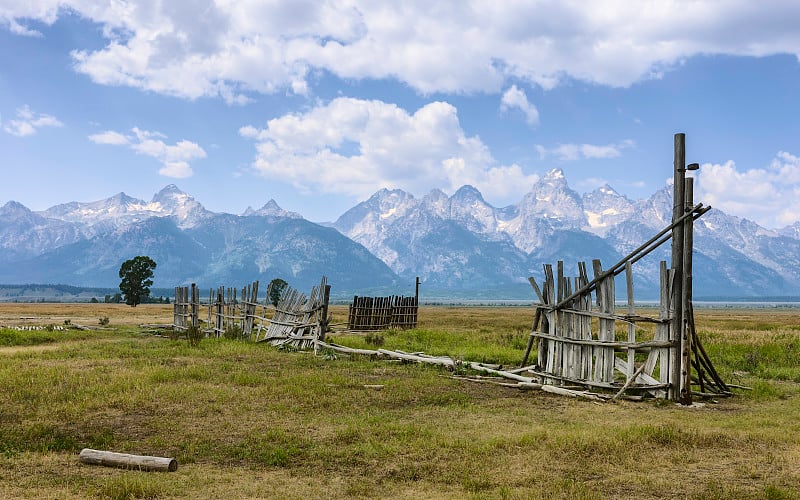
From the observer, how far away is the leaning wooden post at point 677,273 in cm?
1255

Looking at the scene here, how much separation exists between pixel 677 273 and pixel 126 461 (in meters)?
10.5

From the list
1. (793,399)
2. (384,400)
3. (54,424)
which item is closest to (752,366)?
(793,399)

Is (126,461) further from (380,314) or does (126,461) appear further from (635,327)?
(380,314)

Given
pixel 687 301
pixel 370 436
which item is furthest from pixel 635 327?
pixel 370 436

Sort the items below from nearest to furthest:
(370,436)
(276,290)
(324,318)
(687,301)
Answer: (370,436), (687,301), (324,318), (276,290)

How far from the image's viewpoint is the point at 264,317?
26359 mm

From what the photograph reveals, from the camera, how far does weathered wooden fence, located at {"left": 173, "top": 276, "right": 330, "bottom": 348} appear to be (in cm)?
2195

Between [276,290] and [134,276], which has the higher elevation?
[134,276]

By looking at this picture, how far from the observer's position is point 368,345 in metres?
23.4

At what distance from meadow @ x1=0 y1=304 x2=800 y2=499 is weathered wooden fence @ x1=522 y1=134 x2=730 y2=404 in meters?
0.74

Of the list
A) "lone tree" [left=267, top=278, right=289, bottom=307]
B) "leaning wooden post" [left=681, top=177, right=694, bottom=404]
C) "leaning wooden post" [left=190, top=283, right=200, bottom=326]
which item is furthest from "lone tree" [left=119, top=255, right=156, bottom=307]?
"leaning wooden post" [left=681, top=177, right=694, bottom=404]

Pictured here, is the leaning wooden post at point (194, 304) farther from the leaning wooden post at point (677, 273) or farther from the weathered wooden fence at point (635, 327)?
the leaning wooden post at point (677, 273)

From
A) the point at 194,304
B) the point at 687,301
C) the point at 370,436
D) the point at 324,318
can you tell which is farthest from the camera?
the point at 194,304

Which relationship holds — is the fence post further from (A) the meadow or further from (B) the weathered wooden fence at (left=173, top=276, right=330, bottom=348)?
(B) the weathered wooden fence at (left=173, top=276, right=330, bottom=348)
